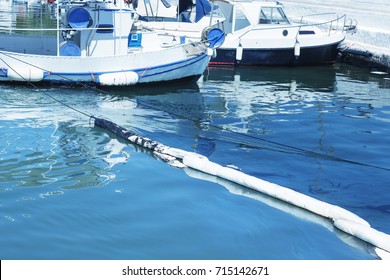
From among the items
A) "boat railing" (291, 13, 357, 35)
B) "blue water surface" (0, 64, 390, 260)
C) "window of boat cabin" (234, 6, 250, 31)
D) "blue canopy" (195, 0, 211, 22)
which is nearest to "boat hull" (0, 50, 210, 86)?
"blue water surface" (0, 64, 390, 260)

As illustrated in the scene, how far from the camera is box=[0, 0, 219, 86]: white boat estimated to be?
1714 centimetres

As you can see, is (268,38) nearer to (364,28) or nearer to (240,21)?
(240,21)

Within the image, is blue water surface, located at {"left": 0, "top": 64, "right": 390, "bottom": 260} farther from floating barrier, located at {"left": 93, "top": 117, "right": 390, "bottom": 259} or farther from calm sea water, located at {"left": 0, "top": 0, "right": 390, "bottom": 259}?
floating barrier, located at {"left": 93, "top": 117, "right": 390, "bottom": 259}

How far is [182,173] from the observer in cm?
1048

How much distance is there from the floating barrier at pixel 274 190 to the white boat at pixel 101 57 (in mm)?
5077

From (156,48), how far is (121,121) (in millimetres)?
5573

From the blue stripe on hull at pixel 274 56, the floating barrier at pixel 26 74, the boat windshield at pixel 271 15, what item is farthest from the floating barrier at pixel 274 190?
the boat windshield at pixel 271 15

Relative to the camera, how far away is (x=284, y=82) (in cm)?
2133

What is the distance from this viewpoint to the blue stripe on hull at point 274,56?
24.0 m

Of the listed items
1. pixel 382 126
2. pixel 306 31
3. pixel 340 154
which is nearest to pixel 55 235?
pixel 340 154

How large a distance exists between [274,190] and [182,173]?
1787 millimetres

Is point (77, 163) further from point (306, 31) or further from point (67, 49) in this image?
point (306, 31)

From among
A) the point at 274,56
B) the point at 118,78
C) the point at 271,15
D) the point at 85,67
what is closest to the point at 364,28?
the point at 271,15

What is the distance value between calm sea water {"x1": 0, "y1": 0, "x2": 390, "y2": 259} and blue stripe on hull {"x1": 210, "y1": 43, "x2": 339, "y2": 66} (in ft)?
17.5
